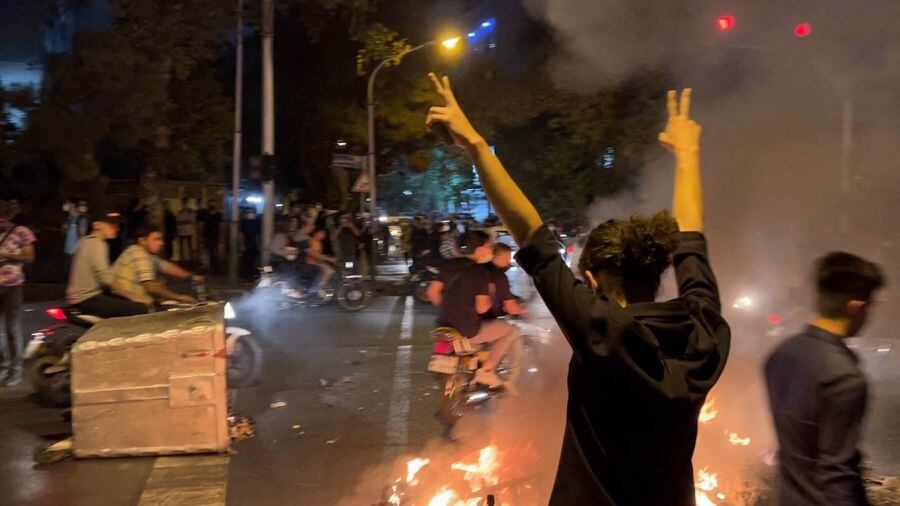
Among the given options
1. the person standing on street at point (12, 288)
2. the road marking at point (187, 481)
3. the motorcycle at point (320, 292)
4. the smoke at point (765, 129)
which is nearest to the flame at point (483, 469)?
the smoke at point (765, 129)

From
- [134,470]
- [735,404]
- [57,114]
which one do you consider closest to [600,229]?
[134,470]

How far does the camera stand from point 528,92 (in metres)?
17.4

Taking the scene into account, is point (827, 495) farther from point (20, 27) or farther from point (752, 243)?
point (20, 27)

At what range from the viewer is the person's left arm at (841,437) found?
2141 mm

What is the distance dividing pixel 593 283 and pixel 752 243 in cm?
722

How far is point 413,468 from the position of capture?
15.9ft

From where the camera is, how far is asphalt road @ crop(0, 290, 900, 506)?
4.59 meters

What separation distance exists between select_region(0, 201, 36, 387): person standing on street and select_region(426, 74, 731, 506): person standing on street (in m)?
6.38

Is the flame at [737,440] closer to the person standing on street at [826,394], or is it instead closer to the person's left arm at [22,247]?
the person standing on street at [826,394]

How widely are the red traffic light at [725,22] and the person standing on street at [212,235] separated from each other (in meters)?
13.1

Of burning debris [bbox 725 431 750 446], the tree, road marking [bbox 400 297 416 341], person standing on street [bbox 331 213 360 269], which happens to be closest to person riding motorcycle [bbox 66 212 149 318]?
road marking [bbox 400 297 416 341]

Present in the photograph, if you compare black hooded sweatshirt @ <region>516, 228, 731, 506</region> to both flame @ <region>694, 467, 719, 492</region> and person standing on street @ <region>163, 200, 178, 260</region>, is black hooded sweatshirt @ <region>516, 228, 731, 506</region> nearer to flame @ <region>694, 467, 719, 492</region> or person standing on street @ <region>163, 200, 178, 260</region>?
flame @ <region>694, 467, 719, 492</region>

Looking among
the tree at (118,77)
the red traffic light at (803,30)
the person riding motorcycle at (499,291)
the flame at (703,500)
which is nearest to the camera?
the flame at (703,500)

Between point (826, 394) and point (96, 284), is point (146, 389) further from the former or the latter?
point (826, 394)
